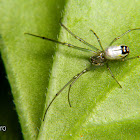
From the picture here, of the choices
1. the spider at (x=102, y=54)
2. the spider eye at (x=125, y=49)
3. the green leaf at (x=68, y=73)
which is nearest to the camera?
the green leaf at (x=68, y=73)

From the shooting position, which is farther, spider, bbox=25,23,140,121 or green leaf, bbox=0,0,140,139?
spider, bbox=25,23,140,121

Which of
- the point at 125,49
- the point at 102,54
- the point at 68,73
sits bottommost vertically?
the point at 68,73

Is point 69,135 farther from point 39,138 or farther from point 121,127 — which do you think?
point 121,127

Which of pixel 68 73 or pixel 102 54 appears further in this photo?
pixel 102 54

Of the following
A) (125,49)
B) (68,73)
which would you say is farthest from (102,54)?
(68,73)

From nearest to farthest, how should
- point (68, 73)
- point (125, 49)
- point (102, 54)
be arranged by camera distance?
point (68, 73) → point (125, 49) → point (102, 54)

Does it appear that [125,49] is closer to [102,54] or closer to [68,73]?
[102,54]

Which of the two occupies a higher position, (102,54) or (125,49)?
(125,49)

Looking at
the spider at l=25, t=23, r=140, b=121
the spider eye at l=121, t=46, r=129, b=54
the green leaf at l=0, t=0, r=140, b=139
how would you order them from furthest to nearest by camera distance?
1. the spider eye at l=121, t=46, r=129, b=54
2. the spider at l=25, t=23, r=140, b=121
3. the green leaf at l=0, t=0, r=140, b=139
